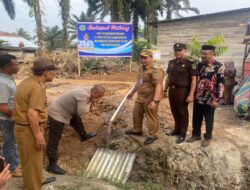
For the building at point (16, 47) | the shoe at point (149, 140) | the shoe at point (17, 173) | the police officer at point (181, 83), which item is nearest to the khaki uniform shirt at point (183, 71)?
the police officer at point (181, 83)

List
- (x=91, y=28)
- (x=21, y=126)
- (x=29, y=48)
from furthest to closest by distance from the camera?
(x=29, y=48), (x=91, y=28), (x=21, y=126)

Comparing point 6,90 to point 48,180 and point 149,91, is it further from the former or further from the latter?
point 149,91

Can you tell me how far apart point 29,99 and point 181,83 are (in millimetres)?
2388

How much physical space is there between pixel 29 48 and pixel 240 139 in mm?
26804

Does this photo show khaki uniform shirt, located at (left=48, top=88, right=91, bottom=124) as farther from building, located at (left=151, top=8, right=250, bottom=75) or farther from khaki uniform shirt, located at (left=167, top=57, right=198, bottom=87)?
building, located at (left=151, top=8, right=250, bottom=75)

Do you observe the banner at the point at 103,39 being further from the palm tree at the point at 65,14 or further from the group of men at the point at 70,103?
the palm tree at the point at 65,14

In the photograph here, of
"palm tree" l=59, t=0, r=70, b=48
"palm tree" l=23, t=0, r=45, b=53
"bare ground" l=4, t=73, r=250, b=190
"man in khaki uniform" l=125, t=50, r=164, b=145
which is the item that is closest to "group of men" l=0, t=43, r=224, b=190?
"man in khaki uniform" l=125, t=50, r=164, b=145

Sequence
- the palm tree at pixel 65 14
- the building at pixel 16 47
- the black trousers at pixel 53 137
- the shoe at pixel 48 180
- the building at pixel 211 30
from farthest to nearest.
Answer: the building at pixel 16 47, the palm tree at pixel 65 14, the building at pixel 211 30, the black trousers at pixel 53 137, the shoe at pixel 48 180

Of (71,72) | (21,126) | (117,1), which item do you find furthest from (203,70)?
(117,1)

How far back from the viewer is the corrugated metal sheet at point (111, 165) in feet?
16.3

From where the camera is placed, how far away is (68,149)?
559 cm

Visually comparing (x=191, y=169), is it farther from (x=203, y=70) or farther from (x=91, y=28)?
(x=91, y=28)

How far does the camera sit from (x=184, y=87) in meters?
4.80

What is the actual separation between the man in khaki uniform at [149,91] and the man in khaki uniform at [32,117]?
5.70 ft
